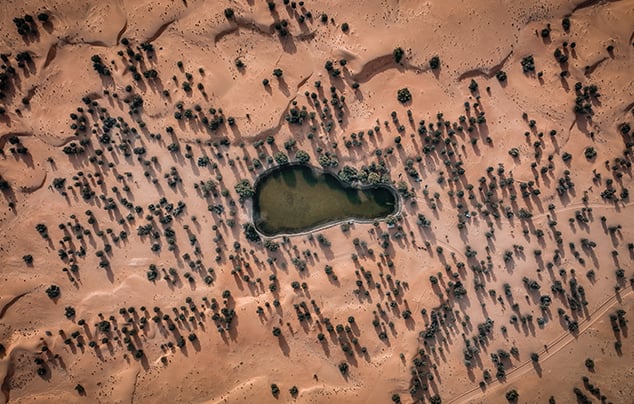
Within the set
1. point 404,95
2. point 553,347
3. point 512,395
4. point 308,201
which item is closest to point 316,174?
point 308,201

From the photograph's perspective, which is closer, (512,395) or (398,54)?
(512,395)

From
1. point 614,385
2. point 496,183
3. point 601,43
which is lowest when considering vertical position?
point 614,385

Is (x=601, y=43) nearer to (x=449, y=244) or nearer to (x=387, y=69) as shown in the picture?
(x=387, y=69)

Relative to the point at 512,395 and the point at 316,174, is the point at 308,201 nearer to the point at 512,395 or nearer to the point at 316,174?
the point at 316,174

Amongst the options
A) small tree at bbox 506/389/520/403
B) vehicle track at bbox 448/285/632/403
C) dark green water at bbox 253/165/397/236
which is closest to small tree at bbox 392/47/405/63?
dark green water at bbox 253/165/397/236

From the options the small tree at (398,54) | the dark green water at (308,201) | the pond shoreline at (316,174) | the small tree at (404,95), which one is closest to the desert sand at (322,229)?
the small tree at (398,54)

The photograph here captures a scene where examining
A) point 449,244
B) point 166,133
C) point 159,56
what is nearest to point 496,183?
point 449,244
